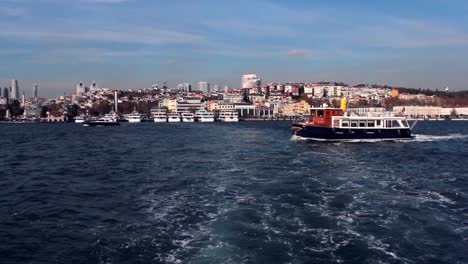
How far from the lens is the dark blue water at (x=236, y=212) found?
1048 centimetres

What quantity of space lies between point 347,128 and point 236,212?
27551mm

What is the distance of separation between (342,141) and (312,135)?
2.67 meters

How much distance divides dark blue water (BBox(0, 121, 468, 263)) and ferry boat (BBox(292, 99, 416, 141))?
13177 millimetres

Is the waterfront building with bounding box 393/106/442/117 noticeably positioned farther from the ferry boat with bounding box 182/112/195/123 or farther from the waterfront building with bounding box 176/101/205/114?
the ferry boat with bounding box 182/112/195/123

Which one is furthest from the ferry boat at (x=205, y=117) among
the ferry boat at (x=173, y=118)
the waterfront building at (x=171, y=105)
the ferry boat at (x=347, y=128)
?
the ferry boat at (x=347, y=128)

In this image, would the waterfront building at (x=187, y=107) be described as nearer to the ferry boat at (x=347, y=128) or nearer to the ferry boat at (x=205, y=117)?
the ferry boat at (x=205, y=117)

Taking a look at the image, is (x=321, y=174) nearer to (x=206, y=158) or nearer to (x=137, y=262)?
(x=206, y=158)

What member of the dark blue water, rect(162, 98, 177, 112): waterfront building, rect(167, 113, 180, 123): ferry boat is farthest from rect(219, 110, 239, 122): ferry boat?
the dark blue water

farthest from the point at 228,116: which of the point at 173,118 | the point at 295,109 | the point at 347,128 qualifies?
the point at 347,128

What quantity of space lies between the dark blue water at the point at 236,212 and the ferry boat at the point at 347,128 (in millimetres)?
13177

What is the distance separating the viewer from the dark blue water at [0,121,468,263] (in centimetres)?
1048

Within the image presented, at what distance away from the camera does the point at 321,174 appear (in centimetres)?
2123

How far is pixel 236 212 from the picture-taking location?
13867 millimetres

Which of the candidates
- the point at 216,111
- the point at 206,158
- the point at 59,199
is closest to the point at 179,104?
the point at 216,111
